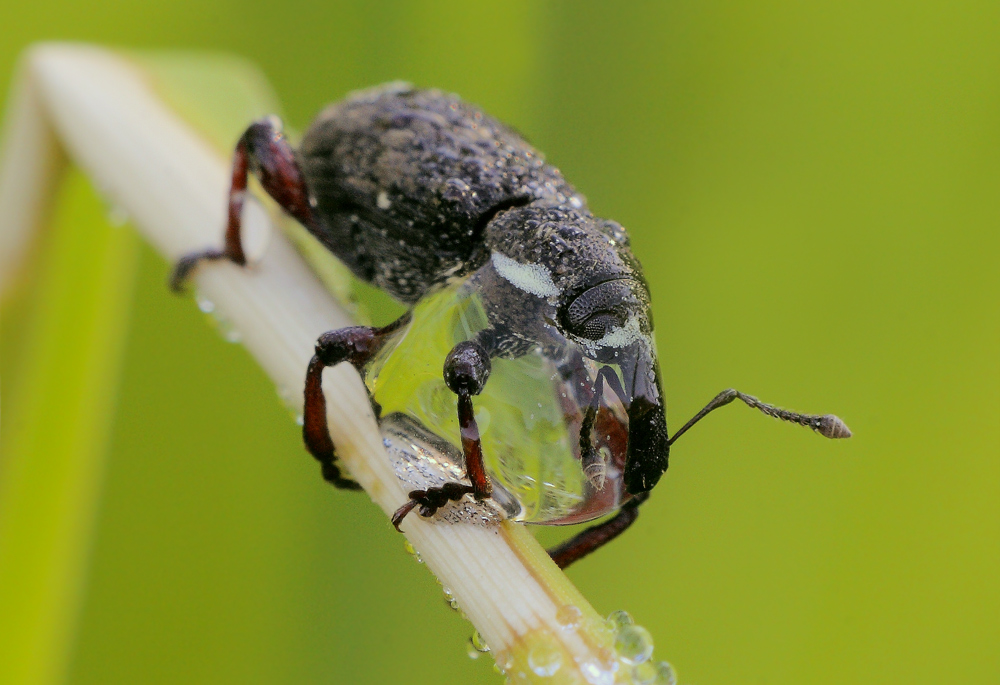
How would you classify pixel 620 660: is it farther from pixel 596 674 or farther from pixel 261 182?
pixel 261 182

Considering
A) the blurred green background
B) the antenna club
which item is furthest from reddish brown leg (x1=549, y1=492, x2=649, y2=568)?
the antenna club

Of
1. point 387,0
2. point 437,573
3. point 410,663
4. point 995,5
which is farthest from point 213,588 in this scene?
point 995,5

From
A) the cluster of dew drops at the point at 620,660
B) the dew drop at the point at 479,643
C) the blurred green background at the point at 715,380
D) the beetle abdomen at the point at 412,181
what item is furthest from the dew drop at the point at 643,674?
the beetle abdomen at the point at 412,181

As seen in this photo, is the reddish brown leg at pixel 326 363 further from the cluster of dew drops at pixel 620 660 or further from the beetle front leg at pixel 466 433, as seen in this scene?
the cluster of dew drops at pixel 620 660

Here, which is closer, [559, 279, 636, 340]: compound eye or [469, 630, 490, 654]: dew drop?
[469, 630, 490, 654]: dew drop

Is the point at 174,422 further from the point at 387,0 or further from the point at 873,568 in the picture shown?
the point at 873,568

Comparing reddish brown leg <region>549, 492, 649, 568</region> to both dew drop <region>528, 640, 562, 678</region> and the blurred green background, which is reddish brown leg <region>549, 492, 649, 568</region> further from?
dew drop <region>528, 640, 562, 678</region>

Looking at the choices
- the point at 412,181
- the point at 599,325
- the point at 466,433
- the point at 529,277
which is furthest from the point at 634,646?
the point at 412,181

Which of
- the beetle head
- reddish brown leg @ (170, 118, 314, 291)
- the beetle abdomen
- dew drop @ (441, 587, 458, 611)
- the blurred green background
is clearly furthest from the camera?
the beetle abdomen
